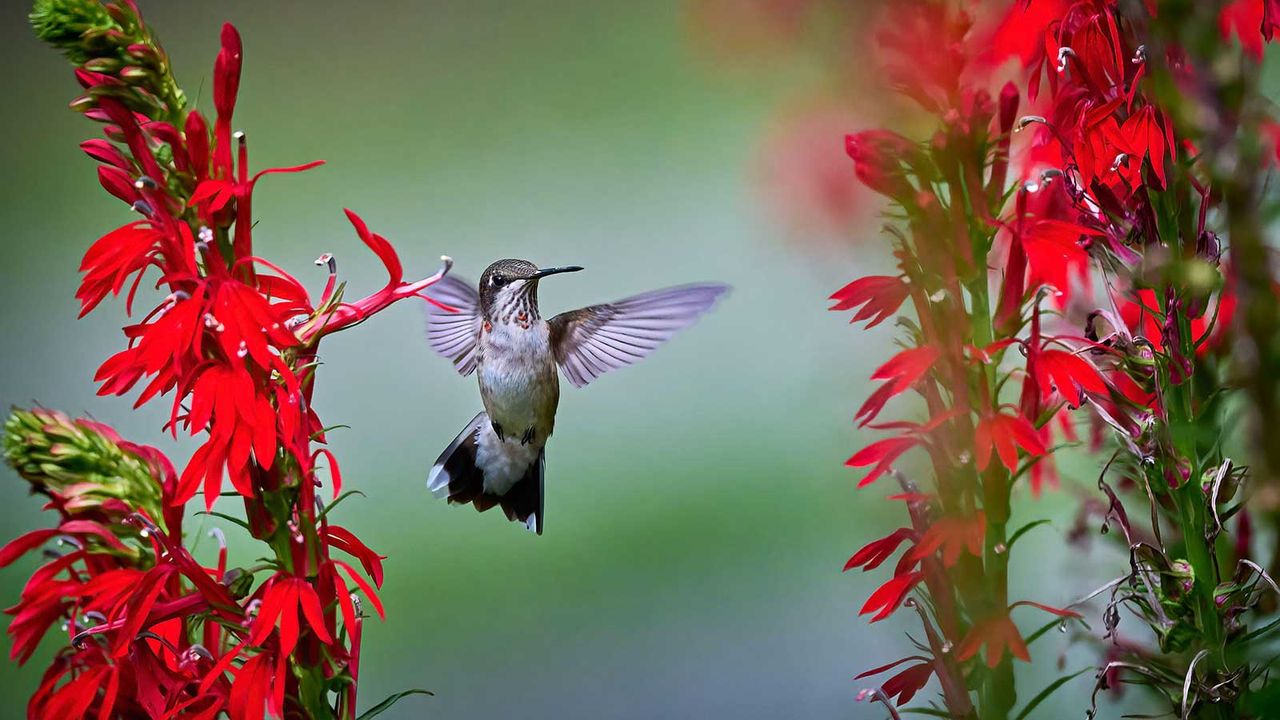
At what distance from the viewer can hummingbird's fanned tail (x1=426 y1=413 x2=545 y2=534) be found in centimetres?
115

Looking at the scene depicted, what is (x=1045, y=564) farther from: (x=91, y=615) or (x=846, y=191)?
(x=91, y=615)

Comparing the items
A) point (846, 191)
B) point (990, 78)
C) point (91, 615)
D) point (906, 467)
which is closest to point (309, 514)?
point (91, 615)

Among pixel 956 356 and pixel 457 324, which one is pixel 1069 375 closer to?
pixel 956 356

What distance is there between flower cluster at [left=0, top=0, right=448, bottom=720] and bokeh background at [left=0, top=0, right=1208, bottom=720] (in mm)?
699

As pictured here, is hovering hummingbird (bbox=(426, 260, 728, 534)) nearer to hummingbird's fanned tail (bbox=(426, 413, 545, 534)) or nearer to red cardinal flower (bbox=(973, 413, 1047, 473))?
hummingbird's fanned tail (bbox=(426, 413, 545, 534))

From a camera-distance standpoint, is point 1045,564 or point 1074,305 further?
point 1045,564

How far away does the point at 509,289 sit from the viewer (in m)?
1.04

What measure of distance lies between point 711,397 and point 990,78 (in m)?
0.75

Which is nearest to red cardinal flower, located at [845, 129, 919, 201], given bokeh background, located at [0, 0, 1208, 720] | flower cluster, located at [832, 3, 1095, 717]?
flower cluster, located at [832, 3, 1095, 717]

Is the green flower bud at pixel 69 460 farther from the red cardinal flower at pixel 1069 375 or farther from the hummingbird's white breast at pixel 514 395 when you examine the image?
the red cardinal flower at pixel 1069 375

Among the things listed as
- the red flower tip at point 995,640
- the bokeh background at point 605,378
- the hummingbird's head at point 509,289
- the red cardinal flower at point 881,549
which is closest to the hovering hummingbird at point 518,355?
the hummingbird's head at point 509,289

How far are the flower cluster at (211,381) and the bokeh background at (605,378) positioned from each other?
0.70 m

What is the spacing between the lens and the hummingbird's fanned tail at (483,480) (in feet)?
3.79

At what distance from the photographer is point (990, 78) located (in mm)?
780
